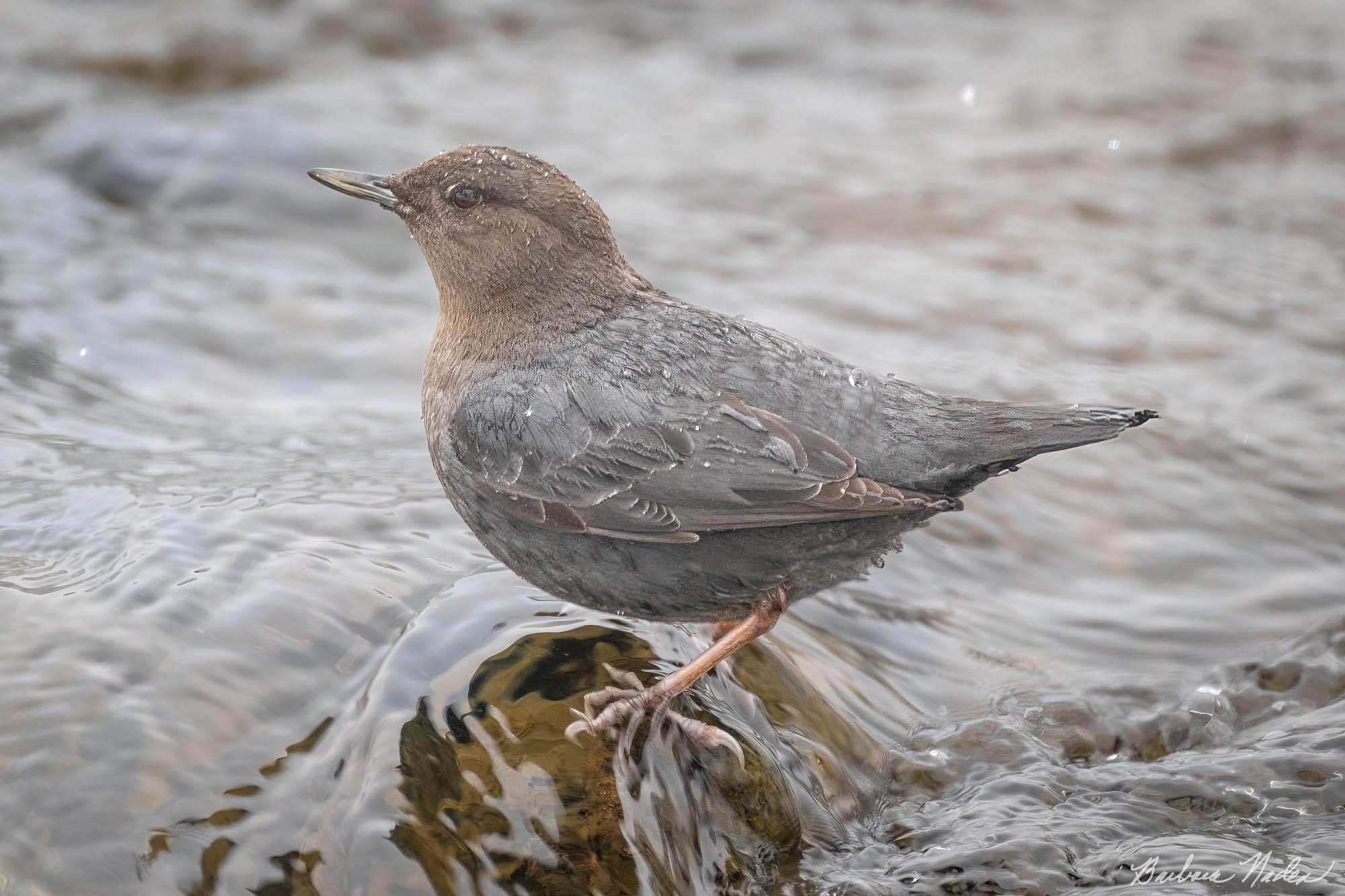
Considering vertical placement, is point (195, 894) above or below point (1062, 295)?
below

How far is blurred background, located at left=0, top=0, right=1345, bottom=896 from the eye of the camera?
126 inches

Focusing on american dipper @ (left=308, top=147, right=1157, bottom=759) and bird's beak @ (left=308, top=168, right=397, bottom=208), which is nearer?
american dipper @ (left=308, top=147, right=1157, bottom=759)

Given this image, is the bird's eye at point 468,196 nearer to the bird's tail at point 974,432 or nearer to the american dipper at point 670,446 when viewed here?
the american dipper at point 670,446

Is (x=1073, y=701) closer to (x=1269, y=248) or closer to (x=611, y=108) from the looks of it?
(x=1269, y=248)

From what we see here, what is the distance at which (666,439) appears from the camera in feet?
11.2

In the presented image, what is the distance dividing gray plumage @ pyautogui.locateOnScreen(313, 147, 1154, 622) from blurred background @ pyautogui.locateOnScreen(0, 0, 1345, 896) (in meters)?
0.37

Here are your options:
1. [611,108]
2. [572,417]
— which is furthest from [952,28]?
[572,417]

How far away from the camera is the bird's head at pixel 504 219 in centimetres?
375

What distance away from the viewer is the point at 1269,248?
7.89m

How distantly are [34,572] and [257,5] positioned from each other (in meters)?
6.44

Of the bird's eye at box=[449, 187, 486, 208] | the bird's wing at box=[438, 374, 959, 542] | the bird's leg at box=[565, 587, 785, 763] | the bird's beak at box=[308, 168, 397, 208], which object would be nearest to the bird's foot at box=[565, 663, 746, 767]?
the bird's leg at box=[565, 587, 785, 763]

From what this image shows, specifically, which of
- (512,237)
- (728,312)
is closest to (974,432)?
(512,237)
